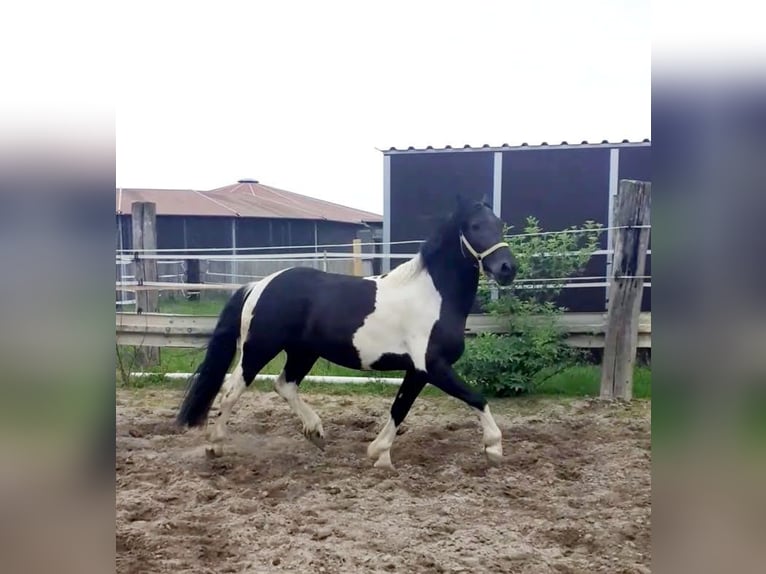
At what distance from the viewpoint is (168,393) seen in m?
4.44

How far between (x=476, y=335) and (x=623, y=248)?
113 centimetres

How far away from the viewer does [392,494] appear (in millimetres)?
2906

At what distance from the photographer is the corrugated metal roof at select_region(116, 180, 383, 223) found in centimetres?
340

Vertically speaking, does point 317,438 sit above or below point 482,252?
below

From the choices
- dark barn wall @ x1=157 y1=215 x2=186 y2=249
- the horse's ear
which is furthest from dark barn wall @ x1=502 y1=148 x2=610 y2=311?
dark barn wall @ x1=157 y1=215 x2=186 y2=249

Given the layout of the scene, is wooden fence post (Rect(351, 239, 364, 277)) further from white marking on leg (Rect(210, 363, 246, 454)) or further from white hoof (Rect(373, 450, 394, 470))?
white hoof (Rect(373, 450, 394, 470))

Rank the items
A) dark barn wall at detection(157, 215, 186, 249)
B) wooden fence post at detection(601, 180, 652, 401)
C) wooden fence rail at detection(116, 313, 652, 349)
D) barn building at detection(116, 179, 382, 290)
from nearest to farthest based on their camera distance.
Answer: barn building at detection(116, 179, 382, 290) → dark barn wall at detection(157, 215, 186, 249) → wooden fence post at detection(601, 180, 652, 401) → wooden fence rail at detection(116, 313, 652, 349)

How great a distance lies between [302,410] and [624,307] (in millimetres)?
2214

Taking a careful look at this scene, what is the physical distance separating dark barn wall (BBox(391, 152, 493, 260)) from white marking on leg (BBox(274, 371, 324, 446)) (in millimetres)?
1137

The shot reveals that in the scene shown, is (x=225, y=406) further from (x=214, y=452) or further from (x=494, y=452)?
(x=494, y=452)

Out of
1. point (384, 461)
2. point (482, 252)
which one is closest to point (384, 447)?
point (384, 461)

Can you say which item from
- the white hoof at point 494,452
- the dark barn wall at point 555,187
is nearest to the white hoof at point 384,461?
the white hoof at point 494,452
